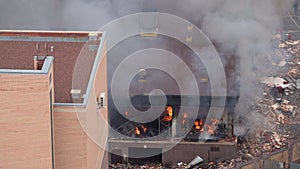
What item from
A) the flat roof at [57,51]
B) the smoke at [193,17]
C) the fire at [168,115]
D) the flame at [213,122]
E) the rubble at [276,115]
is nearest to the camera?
the flat roof at [57,51]

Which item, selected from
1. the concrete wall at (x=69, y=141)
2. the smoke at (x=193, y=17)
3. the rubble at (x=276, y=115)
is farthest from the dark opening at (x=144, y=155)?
the concrete wall at (x=69, y=141)

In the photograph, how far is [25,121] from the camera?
6.60 m

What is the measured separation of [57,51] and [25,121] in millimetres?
2034

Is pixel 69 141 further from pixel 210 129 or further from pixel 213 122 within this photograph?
pixel 213 122

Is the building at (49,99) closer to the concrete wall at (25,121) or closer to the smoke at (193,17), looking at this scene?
the concrete wall at (25,121)

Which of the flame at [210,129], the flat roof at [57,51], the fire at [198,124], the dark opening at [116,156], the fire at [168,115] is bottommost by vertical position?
the dark opening at [116,156]

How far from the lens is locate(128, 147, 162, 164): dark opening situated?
12.0 metres

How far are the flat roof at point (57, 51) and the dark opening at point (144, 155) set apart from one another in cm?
362

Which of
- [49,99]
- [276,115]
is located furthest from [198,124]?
[49,99]

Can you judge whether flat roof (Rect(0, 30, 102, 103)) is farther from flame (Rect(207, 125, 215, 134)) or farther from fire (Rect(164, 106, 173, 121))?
flame (Rect(207, 125, 215, 134))

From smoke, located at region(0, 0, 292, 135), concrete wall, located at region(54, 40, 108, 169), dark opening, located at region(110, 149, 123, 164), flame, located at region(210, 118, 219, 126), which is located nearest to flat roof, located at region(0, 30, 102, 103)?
concrete wall, located at region(54, 40, 108, 169)

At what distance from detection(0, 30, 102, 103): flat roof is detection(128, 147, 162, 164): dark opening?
362 cm

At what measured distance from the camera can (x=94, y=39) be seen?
28.8 feet

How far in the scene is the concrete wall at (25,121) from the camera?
6520 millimetres
